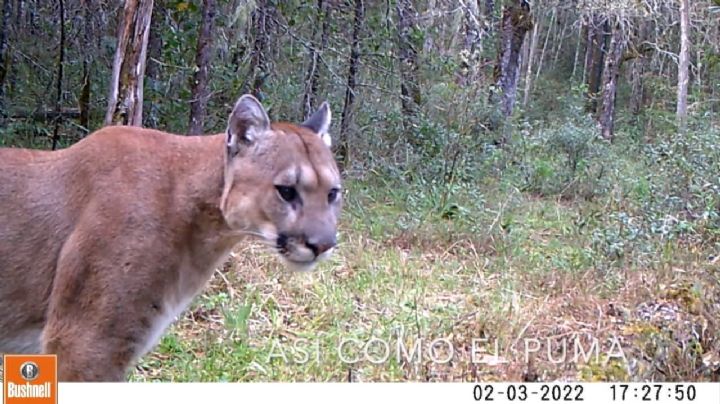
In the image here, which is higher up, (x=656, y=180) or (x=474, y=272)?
(x=656, y=180)

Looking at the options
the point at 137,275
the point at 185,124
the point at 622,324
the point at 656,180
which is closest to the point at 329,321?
the point at 622,324

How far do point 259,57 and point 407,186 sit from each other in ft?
8.92

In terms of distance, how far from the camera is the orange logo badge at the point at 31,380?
3.70 m

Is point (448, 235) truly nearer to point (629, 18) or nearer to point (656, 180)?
point (656, 180)

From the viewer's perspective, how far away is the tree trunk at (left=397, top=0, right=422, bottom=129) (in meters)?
11.9

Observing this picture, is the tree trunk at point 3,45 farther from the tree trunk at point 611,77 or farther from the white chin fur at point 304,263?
the tree trunk at point 611,77

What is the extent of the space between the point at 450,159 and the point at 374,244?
379 cm

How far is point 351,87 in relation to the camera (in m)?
11.7

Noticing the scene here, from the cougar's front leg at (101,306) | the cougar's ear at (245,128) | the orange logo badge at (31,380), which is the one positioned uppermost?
the cougar's ear at (245,128)

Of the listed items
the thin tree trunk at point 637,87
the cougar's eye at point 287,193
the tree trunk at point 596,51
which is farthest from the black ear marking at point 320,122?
the thin tree trunk at point 637,87

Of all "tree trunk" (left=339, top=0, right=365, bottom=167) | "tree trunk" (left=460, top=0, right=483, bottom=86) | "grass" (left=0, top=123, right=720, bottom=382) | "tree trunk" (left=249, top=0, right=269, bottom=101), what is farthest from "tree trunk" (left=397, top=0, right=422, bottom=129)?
"tree trunk" (left=249, top=0, right=269, bottom=101)

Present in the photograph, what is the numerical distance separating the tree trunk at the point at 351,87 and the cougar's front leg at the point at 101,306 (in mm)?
7668

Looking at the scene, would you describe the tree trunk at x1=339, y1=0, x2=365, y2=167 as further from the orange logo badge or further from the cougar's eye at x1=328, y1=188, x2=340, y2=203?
the orange logo badge

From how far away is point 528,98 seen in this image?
110ft
